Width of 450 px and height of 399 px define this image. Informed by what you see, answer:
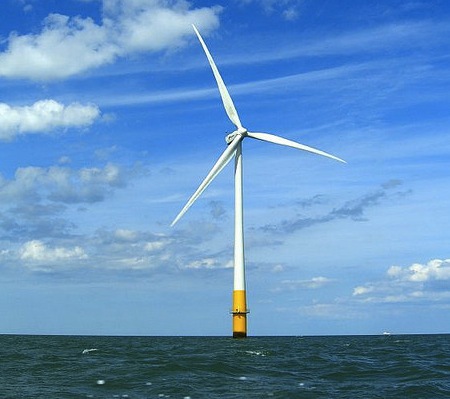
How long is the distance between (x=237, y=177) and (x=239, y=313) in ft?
65.9

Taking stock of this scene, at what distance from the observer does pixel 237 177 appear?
10106 cm

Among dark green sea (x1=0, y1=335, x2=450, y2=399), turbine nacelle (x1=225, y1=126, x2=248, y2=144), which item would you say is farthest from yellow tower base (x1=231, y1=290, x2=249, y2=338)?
dark green sea (x1=0, y1=335, x2=450, y2=399)

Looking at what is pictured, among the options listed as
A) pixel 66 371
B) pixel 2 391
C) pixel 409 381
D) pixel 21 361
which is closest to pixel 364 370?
pixel 409 381

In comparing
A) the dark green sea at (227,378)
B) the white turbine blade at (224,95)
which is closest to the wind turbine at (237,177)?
the white turbine blade at (224,95)

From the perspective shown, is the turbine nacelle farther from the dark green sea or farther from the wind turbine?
the dark green sea

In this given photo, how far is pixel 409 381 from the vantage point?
143ft

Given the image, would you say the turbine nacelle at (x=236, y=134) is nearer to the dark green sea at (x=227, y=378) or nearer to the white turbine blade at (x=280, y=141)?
the white turbine blade at (x=280, y=141)

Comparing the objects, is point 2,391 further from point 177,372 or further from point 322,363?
point 322,363

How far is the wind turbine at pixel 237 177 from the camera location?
9659 centimetres

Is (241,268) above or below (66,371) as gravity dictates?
above

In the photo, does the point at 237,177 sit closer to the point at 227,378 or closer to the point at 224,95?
the point at 224,95

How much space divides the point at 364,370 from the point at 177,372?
13.8m

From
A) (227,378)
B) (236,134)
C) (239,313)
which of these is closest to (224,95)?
(236,134)

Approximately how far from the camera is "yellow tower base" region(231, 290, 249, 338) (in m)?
98.6
